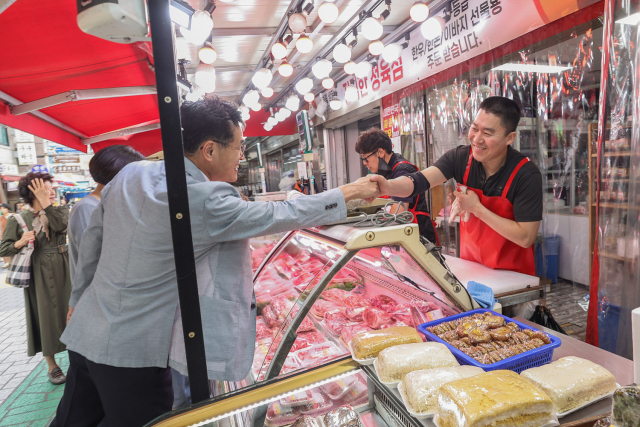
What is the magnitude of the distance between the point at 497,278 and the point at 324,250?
1.18m

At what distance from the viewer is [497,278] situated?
229 cm

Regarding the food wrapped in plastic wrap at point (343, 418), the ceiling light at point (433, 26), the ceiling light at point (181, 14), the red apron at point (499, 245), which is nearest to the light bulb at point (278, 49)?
the ceiling light at point (181, 14)

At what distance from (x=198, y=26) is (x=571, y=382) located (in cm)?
417

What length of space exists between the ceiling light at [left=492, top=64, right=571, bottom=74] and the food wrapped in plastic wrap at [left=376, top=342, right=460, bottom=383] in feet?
12.0

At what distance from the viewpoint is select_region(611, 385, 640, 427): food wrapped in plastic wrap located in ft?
2.53

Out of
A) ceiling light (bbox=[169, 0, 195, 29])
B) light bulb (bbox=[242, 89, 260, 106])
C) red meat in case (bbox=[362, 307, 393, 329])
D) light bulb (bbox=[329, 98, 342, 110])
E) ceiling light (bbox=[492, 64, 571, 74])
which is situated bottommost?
red meat in case (bbox=[362, 307, 393, 329])

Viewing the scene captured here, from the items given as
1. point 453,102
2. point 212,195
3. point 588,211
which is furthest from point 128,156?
point 588,211

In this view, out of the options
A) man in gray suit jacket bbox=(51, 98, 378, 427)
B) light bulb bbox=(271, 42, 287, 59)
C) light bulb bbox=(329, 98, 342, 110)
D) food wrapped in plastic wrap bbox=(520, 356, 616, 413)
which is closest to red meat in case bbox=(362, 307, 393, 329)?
man in gray suit jacket bbox=(51, 98, 378, 427)

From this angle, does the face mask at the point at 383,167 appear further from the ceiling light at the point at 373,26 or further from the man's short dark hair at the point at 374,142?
the ceiling light at the point at 373,26

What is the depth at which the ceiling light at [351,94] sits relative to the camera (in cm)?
783

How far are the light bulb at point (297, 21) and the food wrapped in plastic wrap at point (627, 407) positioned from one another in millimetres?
4617

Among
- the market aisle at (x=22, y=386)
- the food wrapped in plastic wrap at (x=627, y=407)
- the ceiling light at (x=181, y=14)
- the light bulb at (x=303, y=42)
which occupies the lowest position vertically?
the market aisle at (x=22, y=386)

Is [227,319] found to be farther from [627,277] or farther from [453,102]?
[453,102]

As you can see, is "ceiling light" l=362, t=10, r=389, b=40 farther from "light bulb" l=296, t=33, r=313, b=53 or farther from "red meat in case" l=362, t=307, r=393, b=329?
"red meat in case" l=362, t=307, r=393, b=329
